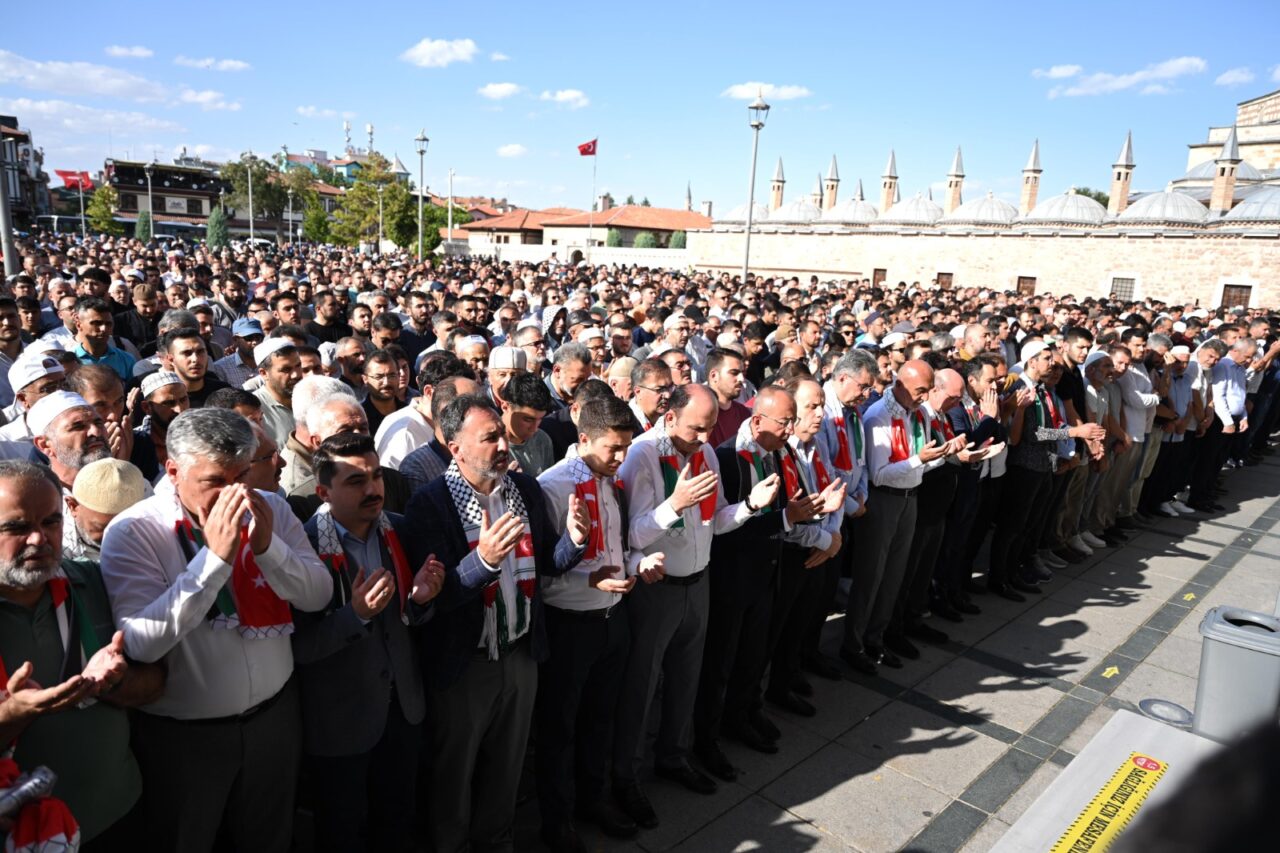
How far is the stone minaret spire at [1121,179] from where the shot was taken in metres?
41.8

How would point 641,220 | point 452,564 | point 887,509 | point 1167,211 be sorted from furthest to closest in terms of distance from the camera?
point 641,220, point 1167,211, point 887,509, point 452,564

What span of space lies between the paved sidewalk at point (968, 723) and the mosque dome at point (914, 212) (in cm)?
4367

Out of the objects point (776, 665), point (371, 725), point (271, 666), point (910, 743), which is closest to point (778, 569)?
point (776, 665)

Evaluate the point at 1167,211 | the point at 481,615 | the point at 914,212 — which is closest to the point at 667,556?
the point at 481,615

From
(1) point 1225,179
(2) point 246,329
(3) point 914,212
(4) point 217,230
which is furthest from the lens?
(3) point 914,212

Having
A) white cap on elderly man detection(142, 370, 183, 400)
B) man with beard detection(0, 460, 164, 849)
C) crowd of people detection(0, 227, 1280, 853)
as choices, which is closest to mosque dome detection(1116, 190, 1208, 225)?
crowd of people detection(0, 227, 1280, 853)

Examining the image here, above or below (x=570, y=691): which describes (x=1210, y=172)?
above

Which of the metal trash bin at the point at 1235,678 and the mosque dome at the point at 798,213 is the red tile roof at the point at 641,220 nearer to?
the mosque dome at the point at 798,213

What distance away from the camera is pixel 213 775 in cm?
253

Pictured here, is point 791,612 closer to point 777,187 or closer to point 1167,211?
point 1167,211

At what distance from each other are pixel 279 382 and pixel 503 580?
8.96ft

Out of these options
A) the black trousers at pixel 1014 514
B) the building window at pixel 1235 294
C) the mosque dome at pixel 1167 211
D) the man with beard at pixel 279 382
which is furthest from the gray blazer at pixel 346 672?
the mosque dome at pixel 1167 211

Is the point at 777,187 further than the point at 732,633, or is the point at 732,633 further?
the point at 777,187

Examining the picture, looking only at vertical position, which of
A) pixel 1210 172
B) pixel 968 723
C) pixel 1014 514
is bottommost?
pixel 968 723
